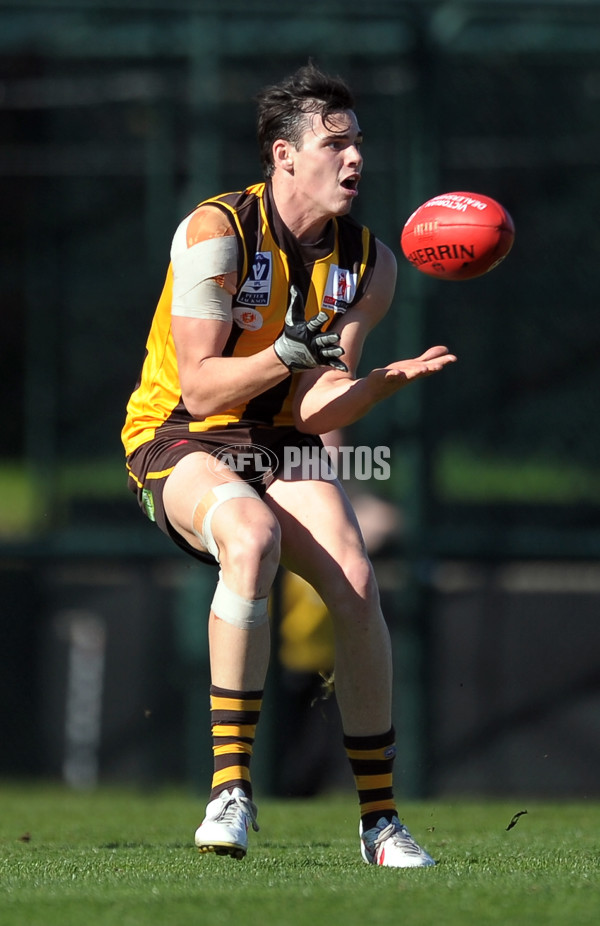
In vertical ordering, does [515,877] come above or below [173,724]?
above

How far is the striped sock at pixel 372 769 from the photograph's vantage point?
13.4 ft

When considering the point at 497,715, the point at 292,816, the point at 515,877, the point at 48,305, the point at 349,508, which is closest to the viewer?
the point at 515,877

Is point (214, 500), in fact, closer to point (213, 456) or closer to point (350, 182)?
point (213, 456)

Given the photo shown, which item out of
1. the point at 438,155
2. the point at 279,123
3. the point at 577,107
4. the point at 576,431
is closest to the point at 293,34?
→ the point at 438,155

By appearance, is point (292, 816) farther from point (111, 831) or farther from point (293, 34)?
point (293, 34)

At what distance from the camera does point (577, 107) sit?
7926mm

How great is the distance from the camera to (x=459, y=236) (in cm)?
435

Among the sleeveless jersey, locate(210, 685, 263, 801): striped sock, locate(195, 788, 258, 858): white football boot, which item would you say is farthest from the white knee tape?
the sleeveless jersey

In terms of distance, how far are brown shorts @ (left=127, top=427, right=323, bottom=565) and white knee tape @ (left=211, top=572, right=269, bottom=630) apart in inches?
11.3

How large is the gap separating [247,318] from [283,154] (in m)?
0.52

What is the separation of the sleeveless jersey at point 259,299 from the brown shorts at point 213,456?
0.12ft

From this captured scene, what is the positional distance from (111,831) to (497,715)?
254cm

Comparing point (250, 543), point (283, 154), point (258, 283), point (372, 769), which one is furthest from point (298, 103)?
point (372, 769)

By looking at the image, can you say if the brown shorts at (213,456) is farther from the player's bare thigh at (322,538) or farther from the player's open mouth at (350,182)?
the player's open mouth at (350,182)
